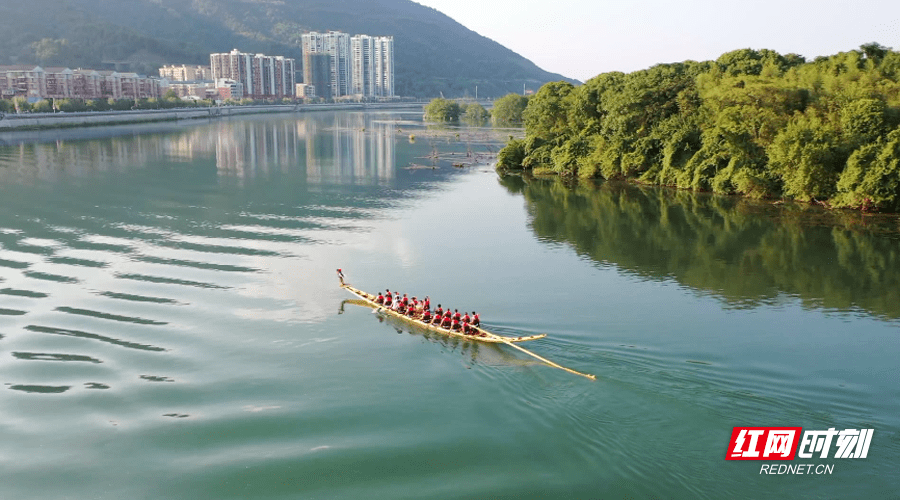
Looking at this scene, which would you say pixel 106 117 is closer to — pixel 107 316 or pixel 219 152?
pixel 219 152

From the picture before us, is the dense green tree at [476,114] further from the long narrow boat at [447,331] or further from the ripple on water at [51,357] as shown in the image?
the ripple on water at [51,357]

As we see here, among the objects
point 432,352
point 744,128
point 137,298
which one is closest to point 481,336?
point 432,352

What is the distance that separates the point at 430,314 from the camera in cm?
2450

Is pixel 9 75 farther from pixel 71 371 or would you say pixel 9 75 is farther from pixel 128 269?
pixel 71 371

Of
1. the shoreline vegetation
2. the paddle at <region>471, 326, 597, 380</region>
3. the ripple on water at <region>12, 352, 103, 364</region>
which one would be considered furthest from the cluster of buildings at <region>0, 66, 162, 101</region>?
the paddle at <region>471, 326, 597, 380</region>

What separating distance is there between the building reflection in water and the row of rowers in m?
35.0

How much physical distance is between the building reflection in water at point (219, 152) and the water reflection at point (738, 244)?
22.7 meters

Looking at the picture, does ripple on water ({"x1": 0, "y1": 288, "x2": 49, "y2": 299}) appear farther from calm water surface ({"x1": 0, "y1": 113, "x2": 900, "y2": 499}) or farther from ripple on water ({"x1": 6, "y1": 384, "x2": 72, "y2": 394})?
ripple on water ({"x1": 6, "y1": 384, "x2": 72, "y2": 394})

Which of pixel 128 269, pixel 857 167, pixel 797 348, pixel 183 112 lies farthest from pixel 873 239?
pixel 183 112

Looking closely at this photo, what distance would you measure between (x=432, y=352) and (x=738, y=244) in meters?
22.2

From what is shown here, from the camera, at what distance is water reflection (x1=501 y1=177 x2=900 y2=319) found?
29891 mm

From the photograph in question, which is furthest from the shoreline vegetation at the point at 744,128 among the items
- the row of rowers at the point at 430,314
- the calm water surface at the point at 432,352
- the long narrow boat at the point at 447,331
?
the row of rowers at the point at 430,314

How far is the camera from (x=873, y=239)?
37.9 metres

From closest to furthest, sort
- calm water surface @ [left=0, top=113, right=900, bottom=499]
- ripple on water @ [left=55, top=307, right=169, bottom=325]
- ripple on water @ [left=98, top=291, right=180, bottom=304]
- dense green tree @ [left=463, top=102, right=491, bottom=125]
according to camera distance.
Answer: calm water surface @ [left=0, top=113, right=900, bottom=499] → ripple on water @ [left=55, top=307, right=169, bottom=325] → ripple on water @ [left=98, top=291, right=180, bottom=304] → dense green tree @ [left=463, top=102, right=491, bottom=125]
